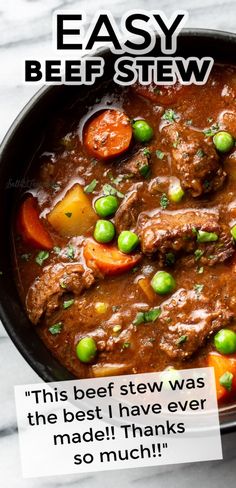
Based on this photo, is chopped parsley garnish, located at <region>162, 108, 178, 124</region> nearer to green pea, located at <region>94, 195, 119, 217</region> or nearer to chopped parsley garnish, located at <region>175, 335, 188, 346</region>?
green pea, located at <region>94, 195, 119, 217</region>

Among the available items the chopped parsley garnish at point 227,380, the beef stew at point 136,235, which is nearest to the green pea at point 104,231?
the beef stew at point 136,235

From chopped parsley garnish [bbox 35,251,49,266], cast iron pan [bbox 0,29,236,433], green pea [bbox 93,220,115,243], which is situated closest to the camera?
cast iron pan [bbox 0,29,236,433]

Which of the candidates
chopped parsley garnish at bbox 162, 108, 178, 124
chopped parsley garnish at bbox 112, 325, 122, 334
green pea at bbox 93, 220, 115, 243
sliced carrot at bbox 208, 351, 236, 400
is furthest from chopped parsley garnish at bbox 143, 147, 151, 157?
sliced carrot at bbox 208, 351, 236, 400

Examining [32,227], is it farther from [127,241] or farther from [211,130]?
[211,130]

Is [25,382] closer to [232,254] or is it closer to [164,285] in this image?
[164,285]

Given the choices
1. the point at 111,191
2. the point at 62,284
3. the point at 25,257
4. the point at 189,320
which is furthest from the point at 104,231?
the point at 189,320

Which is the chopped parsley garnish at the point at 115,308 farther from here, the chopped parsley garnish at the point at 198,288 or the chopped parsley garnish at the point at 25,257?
the chopped parsley garnish at the point at 25,257
